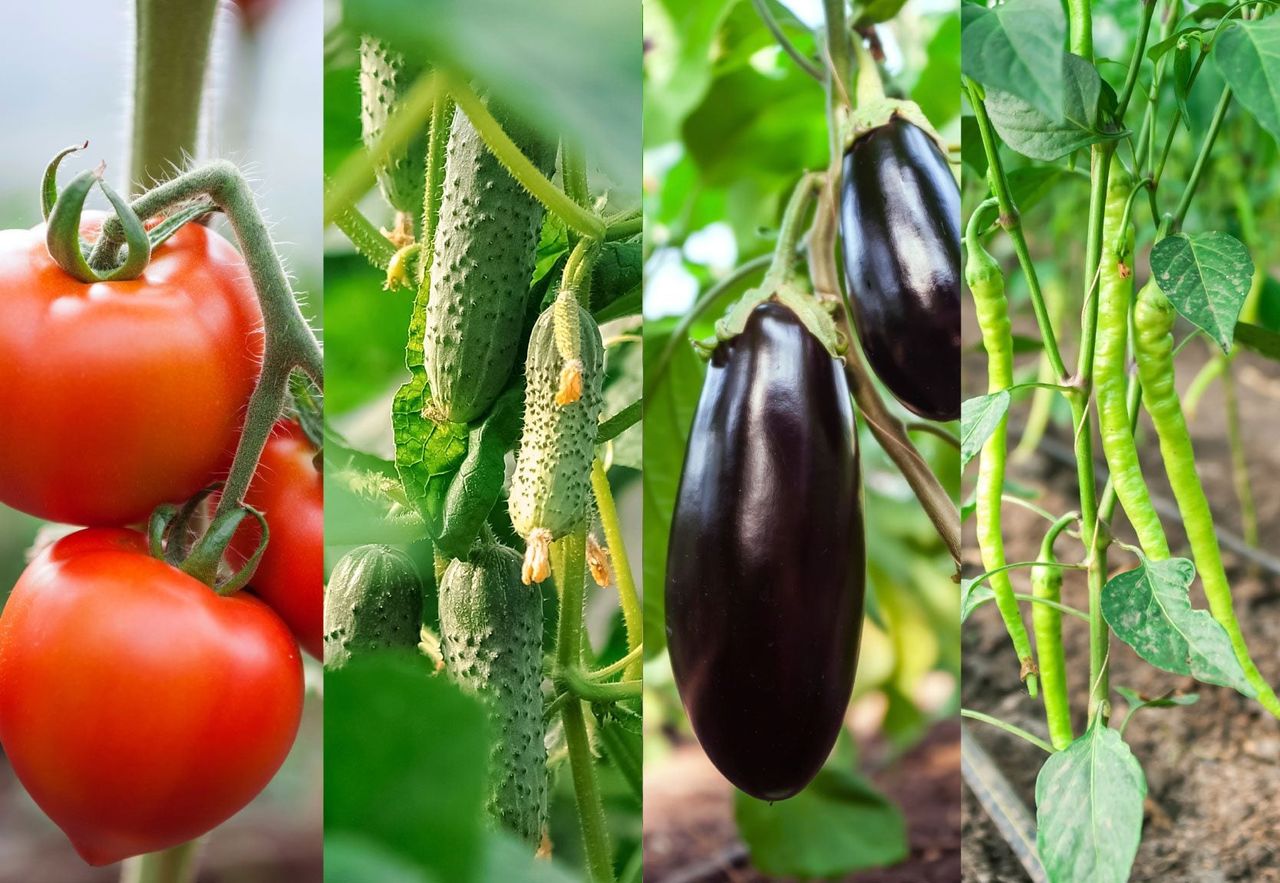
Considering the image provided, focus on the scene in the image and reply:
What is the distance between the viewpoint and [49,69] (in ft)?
2.11

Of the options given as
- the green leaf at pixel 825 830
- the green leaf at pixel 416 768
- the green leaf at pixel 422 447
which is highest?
the green leaf at pixel 422 447

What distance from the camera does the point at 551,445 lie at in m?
0.50

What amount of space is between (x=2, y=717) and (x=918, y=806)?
0.78m

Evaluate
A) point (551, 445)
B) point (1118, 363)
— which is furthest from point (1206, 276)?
point (551, 445)

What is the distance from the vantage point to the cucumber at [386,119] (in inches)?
20.1

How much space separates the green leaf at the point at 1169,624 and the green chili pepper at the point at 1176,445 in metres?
0.06

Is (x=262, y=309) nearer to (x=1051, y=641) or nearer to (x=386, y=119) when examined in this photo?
(x=386, y=119)

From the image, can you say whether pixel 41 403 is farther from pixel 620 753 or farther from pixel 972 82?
pixel 972 82

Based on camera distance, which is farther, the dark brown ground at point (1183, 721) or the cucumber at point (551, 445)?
the dark brown ground at point (1183, 721)

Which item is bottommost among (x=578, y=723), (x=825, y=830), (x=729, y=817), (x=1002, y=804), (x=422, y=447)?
(x=729, y=817)

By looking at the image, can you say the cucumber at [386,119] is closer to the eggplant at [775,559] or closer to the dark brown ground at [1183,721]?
the eggplant at [775,559]

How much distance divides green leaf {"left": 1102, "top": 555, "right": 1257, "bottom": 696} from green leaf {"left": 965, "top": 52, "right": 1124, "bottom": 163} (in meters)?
0.20

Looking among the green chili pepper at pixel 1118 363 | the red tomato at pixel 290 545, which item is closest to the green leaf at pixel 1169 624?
the green chili pepper at pixel 1118 363

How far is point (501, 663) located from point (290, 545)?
0.12 metres
